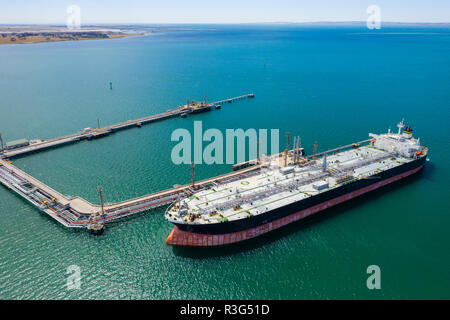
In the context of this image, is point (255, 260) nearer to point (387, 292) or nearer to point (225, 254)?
point (225, 254)

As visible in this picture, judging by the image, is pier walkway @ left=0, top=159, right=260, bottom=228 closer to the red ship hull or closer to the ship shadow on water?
the red ship hull

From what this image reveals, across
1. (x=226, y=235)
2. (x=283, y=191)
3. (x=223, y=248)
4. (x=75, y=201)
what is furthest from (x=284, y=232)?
(x=75, y=201)

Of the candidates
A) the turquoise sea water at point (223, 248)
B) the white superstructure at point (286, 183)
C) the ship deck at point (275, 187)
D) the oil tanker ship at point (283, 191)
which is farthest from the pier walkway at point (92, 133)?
the ship deck at point (275, 187)

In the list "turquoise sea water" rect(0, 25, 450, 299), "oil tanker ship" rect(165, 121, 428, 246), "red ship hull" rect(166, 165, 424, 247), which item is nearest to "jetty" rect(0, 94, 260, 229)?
"turquoise sea water" rect(0, 25, 450, 299)

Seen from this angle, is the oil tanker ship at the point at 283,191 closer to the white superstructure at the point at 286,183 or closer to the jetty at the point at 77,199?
the white superstructure at the point at 286,183

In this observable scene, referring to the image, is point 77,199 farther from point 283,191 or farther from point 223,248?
point 283,191

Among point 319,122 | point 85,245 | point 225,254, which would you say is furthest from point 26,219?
point 319,122
